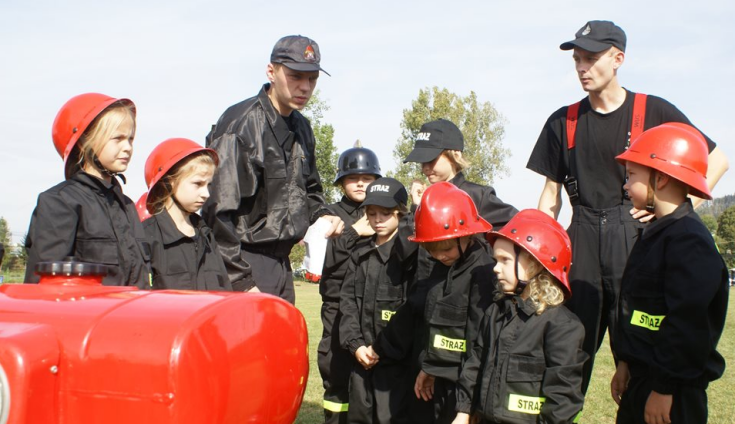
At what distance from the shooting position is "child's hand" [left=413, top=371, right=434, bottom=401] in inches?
187

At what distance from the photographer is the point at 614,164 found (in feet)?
14.0

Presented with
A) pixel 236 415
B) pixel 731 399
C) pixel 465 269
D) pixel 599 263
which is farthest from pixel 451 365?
pixel 731 399

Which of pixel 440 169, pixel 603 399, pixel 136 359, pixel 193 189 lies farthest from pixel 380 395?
pixel 136 359

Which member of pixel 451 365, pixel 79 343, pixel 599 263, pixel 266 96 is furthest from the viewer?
pixel 266 96

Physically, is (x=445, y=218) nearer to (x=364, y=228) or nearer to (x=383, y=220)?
(x=383, y=220)

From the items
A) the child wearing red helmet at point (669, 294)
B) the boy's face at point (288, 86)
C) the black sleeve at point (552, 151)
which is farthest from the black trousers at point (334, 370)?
the child wearing red helmet at point (669, 294)

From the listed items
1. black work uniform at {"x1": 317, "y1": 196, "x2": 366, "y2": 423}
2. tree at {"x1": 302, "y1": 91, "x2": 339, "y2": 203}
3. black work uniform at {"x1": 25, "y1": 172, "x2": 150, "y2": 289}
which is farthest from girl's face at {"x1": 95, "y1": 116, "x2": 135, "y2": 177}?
tree at {"x1": 302, "y1": 91, "x2": 339, "y2": 203}

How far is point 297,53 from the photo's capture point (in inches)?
189

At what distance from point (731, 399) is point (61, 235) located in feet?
21.7

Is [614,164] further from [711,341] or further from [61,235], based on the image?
[61,235]

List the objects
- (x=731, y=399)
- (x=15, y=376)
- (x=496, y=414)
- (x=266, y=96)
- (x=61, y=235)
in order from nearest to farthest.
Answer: (x=15, y=376)
(x=61, y=235)
(x=496, y=414)
(x=266, y=96)
(x=731, y=399)

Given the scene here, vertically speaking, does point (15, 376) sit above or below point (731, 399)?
above

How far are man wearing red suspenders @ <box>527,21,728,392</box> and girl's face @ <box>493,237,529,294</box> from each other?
1.63ft

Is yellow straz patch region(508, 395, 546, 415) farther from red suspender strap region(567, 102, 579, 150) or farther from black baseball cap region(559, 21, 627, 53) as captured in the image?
black baseball cap region(559, 21, 627, 53)
